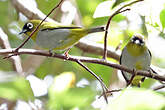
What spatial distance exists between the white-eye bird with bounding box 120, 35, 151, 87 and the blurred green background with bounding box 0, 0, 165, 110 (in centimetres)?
9

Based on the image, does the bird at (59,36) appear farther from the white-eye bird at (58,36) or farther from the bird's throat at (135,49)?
the bird's throat at (135,49)

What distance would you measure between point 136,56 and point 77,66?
0.67m

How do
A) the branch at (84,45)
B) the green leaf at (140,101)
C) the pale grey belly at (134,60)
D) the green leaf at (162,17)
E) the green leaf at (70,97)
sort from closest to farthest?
the green leaf at (140,101) < the green leaf at (70,97) < the green leaf at (162,17) < the pale grey belly at (134,60) < the branch at (84,45)

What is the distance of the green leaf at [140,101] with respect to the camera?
0.53m

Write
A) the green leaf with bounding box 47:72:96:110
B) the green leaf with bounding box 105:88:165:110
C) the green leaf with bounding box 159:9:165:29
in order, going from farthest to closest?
the green leaf with bounding box 159:9:165:29
the green leaf with bounding box 47:72:96:110
the green leaf with bounding box 105:88:165:110

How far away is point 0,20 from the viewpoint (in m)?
3.46

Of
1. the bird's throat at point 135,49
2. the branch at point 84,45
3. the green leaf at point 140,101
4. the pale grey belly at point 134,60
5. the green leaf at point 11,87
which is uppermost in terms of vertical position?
the branch at point 84,45

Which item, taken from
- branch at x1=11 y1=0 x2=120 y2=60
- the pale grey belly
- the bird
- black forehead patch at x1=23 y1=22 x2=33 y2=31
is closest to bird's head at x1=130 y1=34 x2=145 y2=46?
the pale grey belly

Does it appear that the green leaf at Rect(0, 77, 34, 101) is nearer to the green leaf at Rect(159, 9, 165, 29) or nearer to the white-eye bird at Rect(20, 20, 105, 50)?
the green leaf at Rect(159, 9, 165, 29)

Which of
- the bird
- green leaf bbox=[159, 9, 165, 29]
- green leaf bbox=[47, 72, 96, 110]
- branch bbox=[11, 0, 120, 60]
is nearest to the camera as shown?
green leaf bbox=[47, 72, 96, 110]

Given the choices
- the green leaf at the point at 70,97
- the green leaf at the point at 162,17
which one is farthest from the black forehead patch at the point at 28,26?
the green leaf at the point at 70,97

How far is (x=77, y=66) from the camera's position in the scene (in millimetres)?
2885

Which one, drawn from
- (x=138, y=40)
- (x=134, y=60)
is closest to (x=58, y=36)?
(x=134, y=60)

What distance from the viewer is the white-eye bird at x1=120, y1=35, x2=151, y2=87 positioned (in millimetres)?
2421
